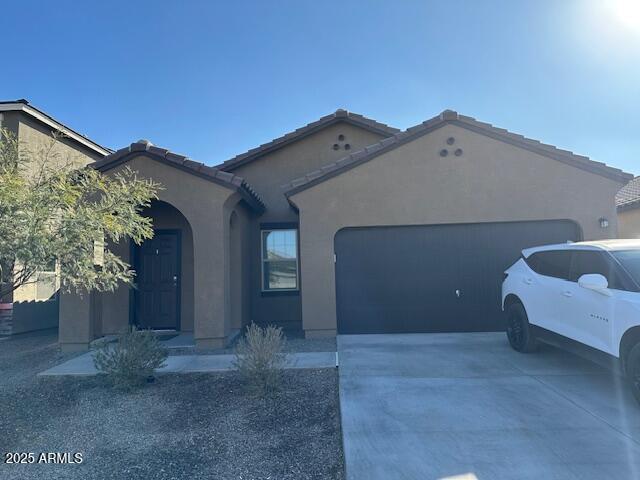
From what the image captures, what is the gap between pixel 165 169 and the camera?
Answer: 8.55 metres

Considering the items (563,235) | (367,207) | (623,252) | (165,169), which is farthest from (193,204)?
(563,235)

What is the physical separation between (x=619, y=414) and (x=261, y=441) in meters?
4.00

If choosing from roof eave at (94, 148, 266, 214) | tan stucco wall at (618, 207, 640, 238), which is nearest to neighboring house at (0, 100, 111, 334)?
roof eave at (94, 148, 266, 214)

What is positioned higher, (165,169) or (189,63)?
(189,63)

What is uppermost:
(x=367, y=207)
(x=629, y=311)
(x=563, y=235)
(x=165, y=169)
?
(x=165, y=169)

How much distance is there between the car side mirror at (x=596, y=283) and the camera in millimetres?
5250

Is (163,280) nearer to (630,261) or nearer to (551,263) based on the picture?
(551,263)

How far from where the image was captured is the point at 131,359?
19.7 ft

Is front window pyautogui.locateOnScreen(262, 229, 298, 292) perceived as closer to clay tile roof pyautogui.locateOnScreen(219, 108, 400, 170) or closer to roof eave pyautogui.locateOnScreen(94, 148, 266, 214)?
clay tile roof pyautogui.locateOnScreen(219, 108, 400, 170)

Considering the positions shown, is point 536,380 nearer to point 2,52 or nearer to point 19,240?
point 19,240

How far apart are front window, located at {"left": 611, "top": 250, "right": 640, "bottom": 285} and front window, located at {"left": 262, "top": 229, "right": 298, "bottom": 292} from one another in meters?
7.24

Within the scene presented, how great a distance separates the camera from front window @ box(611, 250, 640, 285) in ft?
17.1

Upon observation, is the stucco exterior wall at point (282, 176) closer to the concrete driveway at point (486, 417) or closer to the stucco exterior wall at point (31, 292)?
the concrete driveway at point (486, 417)

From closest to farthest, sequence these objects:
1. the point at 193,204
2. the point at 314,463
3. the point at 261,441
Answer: the point at 314,463
the point at 261,441
the point at 193,204
